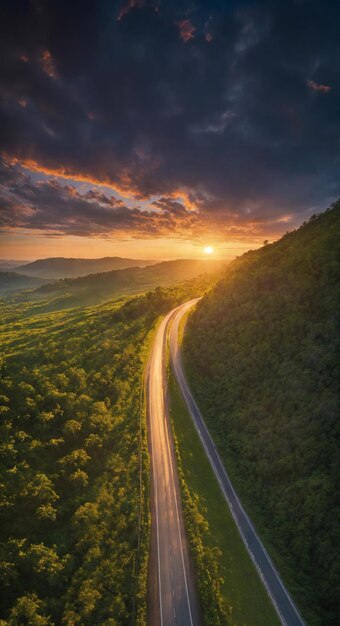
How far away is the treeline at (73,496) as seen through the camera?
27.3 m

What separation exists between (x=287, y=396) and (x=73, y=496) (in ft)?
122

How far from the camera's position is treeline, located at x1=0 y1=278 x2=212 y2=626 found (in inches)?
1074

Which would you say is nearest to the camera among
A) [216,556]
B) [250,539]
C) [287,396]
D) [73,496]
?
[216,556]

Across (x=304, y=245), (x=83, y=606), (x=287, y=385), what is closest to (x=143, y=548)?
(x=83, y=606)

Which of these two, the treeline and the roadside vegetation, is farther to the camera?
the roadside vegetation

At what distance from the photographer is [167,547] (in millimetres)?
33781

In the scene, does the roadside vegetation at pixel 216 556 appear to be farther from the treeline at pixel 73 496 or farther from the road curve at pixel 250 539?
the treeline at pixel 73 496

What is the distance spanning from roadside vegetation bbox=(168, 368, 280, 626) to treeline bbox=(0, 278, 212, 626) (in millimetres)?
5861

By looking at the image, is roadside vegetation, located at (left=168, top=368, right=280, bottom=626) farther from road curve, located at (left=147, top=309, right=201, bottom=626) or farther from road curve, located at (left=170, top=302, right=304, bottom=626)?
road curve, located at (left=147, top=309, right=201, bottom=626)

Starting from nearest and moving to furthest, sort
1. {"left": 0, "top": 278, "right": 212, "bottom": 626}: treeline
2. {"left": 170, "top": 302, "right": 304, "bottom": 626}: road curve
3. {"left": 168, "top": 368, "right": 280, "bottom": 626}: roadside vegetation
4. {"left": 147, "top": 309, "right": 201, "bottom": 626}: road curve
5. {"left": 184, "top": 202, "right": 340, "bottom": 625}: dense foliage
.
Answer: {"left": 0, "top": 278, "right": 212, "bottom": 626}: treeline
{"left": 147, "top": 309, "right": 201, "bottom": 626}: road curve
{"left": 168, "top": 368, "right": 280, "bottom": 626}: roadside vegetation
{"left": 170, "top": 302, "right": 304, "bottom": 626}: road curve
{"left": 184, "top": 202, "right": 340, "bottom": 625}: dense foliage

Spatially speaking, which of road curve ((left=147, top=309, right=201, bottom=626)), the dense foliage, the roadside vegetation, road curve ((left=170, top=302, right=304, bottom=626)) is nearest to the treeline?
road curve ((left=147, top=309, right=201, bottom=626))

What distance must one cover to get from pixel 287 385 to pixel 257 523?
74.8 ft

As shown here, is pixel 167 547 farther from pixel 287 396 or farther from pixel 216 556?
pixel 287 396

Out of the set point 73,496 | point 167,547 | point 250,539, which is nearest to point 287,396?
point 250,539
